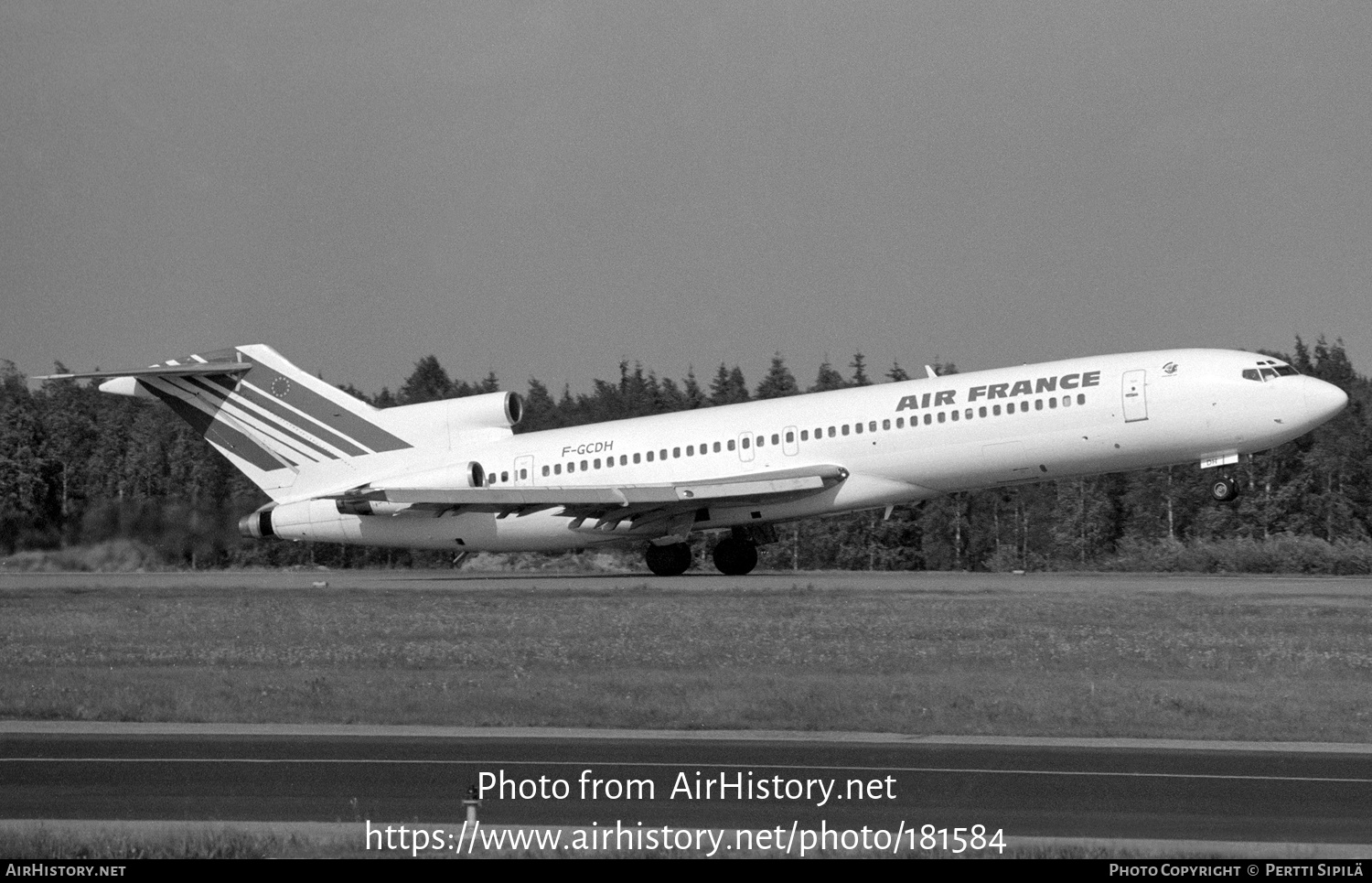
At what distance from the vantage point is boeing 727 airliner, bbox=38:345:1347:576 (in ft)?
110

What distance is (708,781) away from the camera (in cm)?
1315

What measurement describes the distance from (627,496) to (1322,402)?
14541 millimetres

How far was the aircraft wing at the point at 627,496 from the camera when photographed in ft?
118

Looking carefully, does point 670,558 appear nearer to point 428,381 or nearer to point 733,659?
point 733,659

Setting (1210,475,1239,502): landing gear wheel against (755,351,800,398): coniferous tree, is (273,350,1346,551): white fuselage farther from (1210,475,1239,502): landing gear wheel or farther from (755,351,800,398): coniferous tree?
(755,351,800,398): coniferous tree

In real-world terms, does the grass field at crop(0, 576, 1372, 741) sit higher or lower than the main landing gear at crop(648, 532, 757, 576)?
lower

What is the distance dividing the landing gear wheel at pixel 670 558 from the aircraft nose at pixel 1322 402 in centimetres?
1412

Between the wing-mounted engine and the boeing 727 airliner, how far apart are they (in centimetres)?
5

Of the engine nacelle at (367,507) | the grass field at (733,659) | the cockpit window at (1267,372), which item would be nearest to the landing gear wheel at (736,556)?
the grass field at (733,659)

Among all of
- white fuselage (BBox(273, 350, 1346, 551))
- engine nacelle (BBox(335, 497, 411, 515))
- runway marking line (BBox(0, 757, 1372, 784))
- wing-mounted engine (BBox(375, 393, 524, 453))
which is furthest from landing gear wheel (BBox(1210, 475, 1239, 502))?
runway marking line (BBox(0, 757, 1372, 784))

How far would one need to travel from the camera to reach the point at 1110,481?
74750 millimetres

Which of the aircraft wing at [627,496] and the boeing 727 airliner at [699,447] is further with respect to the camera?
the aircraft wing at [627,496]

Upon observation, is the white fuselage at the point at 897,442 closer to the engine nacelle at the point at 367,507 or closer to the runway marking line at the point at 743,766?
the engine nacelle at the point at 367,507

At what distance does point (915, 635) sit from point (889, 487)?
40.4 feet
